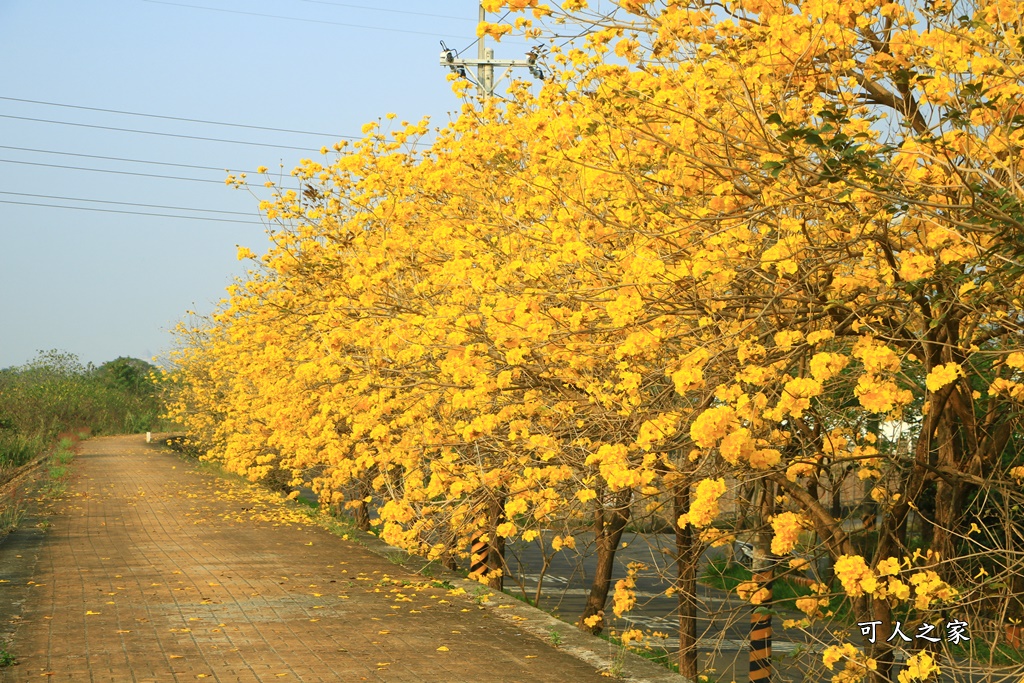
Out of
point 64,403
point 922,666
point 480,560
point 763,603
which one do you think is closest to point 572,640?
point 480,560

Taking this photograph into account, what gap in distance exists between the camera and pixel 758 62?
5.04 m

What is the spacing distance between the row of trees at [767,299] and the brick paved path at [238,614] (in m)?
0.97

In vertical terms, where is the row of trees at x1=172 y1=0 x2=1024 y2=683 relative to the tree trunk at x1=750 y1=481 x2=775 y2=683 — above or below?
above

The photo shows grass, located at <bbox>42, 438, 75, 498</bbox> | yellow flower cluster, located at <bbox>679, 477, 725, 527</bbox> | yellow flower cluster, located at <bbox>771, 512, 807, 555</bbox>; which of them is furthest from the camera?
grass, located at <bbox>42, 438, 75, 498</bbox>

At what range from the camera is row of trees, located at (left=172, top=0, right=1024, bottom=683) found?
14.4ft

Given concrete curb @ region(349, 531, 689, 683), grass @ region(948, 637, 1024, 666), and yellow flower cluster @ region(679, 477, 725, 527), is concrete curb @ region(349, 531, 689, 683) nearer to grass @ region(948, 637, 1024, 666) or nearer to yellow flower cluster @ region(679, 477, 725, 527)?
grass @ region(948, 637, 1024, 666)

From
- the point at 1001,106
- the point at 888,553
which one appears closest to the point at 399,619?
the point at 888,553

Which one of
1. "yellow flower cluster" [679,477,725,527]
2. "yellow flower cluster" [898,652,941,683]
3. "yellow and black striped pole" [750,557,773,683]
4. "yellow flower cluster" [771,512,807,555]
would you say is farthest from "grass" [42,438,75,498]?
"yellow flower cluster" [898,652,941,683]

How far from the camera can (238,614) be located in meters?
8.68

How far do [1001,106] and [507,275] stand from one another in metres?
2.76

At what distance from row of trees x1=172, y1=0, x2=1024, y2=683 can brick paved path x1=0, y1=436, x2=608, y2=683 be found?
97 centimetres

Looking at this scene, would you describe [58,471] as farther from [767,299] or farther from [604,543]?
[767,299]

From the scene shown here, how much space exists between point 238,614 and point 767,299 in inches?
219

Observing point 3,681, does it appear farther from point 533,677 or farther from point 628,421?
point 628,421
